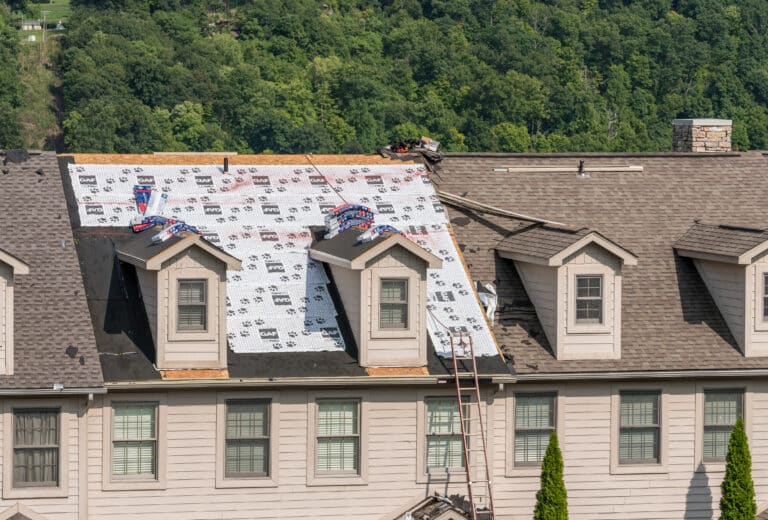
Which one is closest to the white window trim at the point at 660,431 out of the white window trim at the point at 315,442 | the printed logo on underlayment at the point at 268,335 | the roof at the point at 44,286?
the white window trim at the point at 315,442

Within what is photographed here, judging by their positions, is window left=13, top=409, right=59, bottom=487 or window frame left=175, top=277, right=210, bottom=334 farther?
window frame left=175, top=277, right=210, bottom=334

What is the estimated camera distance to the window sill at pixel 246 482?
112 feet

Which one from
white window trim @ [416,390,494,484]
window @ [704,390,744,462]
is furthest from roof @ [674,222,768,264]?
white window trim @ [416,390,494,484]

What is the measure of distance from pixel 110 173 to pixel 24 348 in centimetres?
489

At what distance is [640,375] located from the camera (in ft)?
117

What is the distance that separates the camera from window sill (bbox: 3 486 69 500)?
32875 mm

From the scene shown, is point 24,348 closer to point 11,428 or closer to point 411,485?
point 11,428

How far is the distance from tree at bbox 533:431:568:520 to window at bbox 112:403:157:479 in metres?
6.08

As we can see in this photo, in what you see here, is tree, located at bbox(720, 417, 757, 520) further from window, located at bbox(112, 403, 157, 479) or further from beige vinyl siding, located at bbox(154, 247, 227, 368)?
window, located at bbox(112, 403, 157, 479)

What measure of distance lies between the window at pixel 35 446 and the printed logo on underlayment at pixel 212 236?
441 centimetres

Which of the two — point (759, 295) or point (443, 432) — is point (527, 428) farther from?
point (759, 295)

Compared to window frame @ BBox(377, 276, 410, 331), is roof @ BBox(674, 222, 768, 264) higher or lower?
higher

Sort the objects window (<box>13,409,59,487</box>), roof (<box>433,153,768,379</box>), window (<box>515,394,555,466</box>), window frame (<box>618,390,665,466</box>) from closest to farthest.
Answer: window (<box>13,409,59,487</box>) → window (<box>515,394,555,466</box>) → window frame (<box>618,390,665,466</box>) → roof (<box>433,153,768,379</box>)

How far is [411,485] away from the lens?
115 ft
